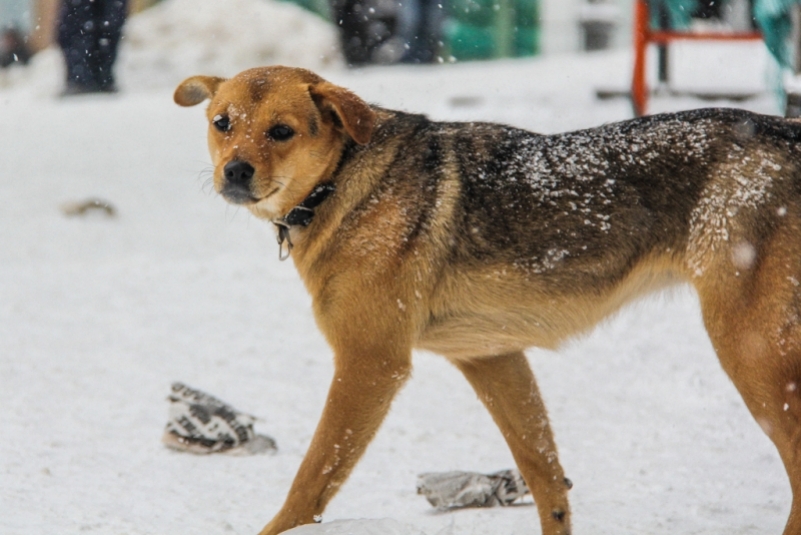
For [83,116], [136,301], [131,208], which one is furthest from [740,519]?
[83,116]

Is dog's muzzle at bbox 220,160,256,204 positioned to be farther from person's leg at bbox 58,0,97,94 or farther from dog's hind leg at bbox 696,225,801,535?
person's leg at bbox 58,0,97,94

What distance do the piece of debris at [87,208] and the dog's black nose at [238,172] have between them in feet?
21.3

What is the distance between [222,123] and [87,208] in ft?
20.9

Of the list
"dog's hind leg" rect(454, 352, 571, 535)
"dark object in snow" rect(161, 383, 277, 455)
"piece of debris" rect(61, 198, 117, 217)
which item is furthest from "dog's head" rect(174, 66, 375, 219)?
"piece of debris" rect(61, 198, 117, 217)

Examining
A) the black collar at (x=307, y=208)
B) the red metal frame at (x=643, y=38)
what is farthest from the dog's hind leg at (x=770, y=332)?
the red metal frame at (x=643, y=38)

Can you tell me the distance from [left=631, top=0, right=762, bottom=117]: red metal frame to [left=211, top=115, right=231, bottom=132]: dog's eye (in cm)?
622

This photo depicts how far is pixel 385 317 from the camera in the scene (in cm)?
398

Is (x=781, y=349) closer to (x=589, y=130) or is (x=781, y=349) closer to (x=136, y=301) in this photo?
(x=589, y=130)

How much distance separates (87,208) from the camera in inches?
400

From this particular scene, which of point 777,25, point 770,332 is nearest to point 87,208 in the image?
point 777,25

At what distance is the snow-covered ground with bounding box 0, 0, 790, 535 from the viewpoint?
15.0 ft

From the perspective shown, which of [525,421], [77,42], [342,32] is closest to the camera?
[525,421]

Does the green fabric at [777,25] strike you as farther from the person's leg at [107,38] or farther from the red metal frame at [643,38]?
the person's leg at [107,38]

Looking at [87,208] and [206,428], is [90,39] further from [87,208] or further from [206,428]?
[206,428]
